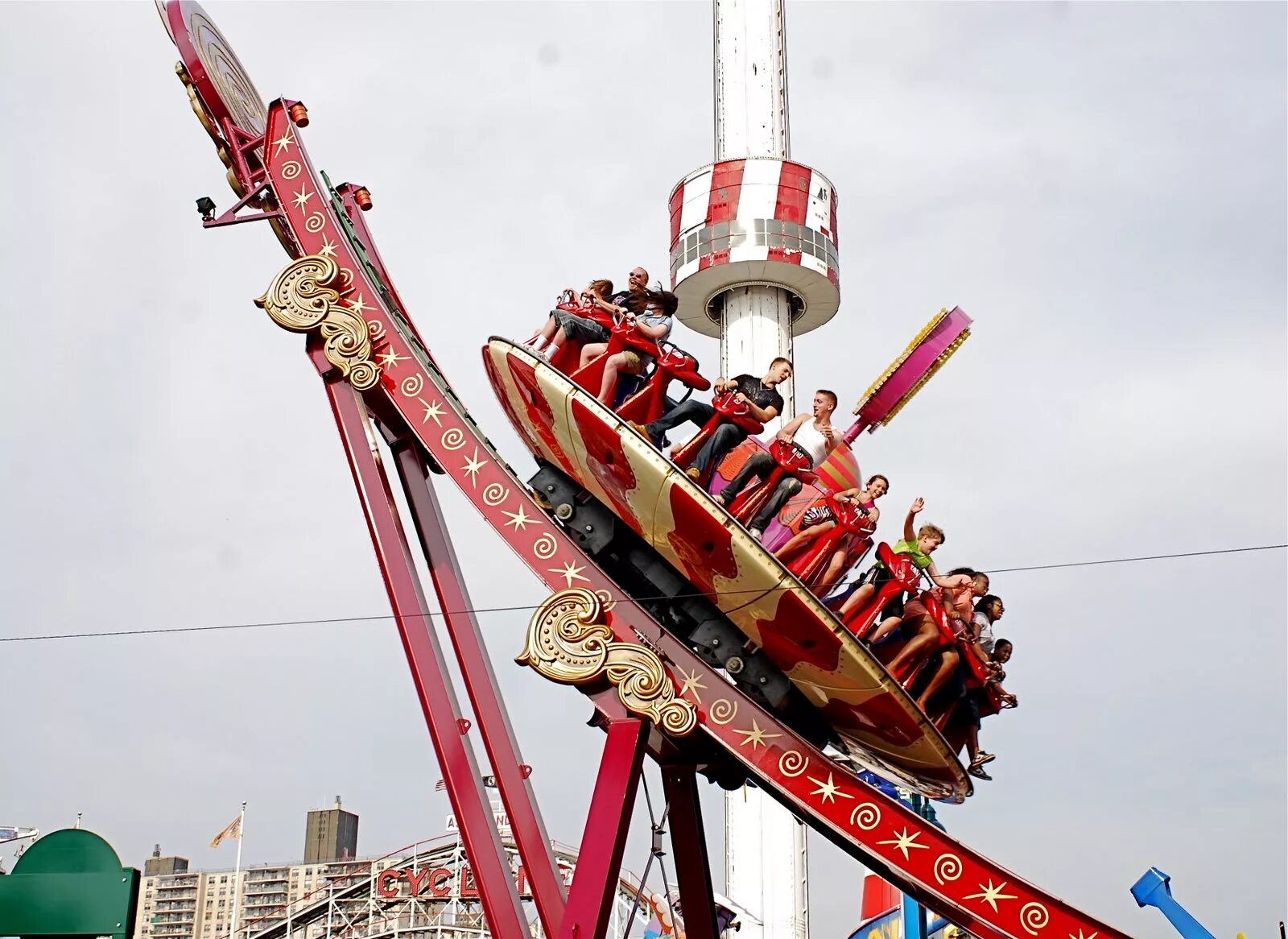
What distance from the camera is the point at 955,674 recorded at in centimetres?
995

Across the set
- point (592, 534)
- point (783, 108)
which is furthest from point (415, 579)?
point (783, 108)

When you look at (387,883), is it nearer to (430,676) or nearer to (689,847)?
(689,847)

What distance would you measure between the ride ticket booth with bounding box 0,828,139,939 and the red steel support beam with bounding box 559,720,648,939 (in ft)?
13.0

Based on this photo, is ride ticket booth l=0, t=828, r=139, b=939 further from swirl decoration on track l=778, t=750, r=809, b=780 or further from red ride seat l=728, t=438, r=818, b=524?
red ride seat l=728, t=438, r=818, b=524

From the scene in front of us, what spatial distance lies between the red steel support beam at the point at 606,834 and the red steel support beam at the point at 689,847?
2026 millimetres

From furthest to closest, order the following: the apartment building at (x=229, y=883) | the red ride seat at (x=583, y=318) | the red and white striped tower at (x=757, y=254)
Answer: the apartment building at (x=229, y=883), the red and white striped tower at (x=757, y=254), the red ride seat at (x=583, y=318)

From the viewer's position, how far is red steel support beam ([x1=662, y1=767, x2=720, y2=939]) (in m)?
11.3

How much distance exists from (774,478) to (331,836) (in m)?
58.9

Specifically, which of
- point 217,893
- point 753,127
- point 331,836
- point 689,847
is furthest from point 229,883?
point 689,847

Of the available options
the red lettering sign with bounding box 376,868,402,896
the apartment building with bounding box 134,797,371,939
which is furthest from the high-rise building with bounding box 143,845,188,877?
the red lettering sign with bounding box 376,868,402,896

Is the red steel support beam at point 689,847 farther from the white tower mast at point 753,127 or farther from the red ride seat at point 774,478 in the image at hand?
the white tower mast at point 753,127

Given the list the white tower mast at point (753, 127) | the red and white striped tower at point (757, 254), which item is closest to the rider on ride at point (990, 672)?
the red and white striped tower at point (757, 254)

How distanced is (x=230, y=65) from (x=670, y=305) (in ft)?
15.5

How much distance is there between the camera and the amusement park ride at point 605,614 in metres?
9.10
